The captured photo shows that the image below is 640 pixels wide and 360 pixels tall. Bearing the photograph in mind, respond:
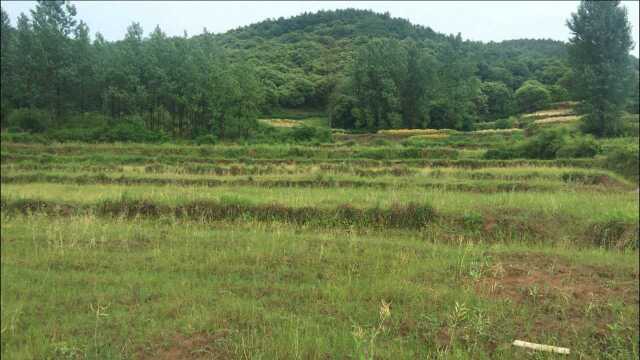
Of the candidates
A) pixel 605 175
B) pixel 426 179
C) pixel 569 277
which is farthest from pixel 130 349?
pixel 605 175

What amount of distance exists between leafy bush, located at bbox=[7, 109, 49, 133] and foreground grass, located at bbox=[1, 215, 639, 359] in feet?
103

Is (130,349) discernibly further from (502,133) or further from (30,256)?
(502,133)

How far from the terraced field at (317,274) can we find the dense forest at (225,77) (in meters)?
19.1

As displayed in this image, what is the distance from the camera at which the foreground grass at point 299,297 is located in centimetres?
487

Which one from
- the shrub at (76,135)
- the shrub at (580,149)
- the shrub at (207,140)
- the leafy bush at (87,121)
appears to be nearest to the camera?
the shrub at (580,149)

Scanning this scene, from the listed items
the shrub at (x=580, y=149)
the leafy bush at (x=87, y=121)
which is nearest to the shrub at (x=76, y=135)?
the leafy bush at (x=87, y=121)

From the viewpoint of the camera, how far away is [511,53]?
Answer: 218 feet

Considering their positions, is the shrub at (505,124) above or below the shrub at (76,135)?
above

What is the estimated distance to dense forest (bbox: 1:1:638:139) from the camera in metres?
33.5

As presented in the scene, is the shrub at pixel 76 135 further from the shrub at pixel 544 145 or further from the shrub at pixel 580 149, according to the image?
the shrub at pixel 580 149

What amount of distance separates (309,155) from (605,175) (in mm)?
15472

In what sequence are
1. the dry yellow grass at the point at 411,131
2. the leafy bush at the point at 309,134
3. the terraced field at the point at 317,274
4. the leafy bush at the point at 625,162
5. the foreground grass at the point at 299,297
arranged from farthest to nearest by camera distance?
the dry yellow grass at the point at 411,131, the leafy bush at the point at 309,134, the leafy bush at the point at 625,162, the terraced field at the point at 317,274, the foreground grass at the point at 299,297

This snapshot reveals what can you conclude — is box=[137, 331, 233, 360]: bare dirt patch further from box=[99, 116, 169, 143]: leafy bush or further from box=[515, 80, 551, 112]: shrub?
box=[515, 80, 551, 112]: shrub

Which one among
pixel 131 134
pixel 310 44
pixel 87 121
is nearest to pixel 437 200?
pixel 310 44
